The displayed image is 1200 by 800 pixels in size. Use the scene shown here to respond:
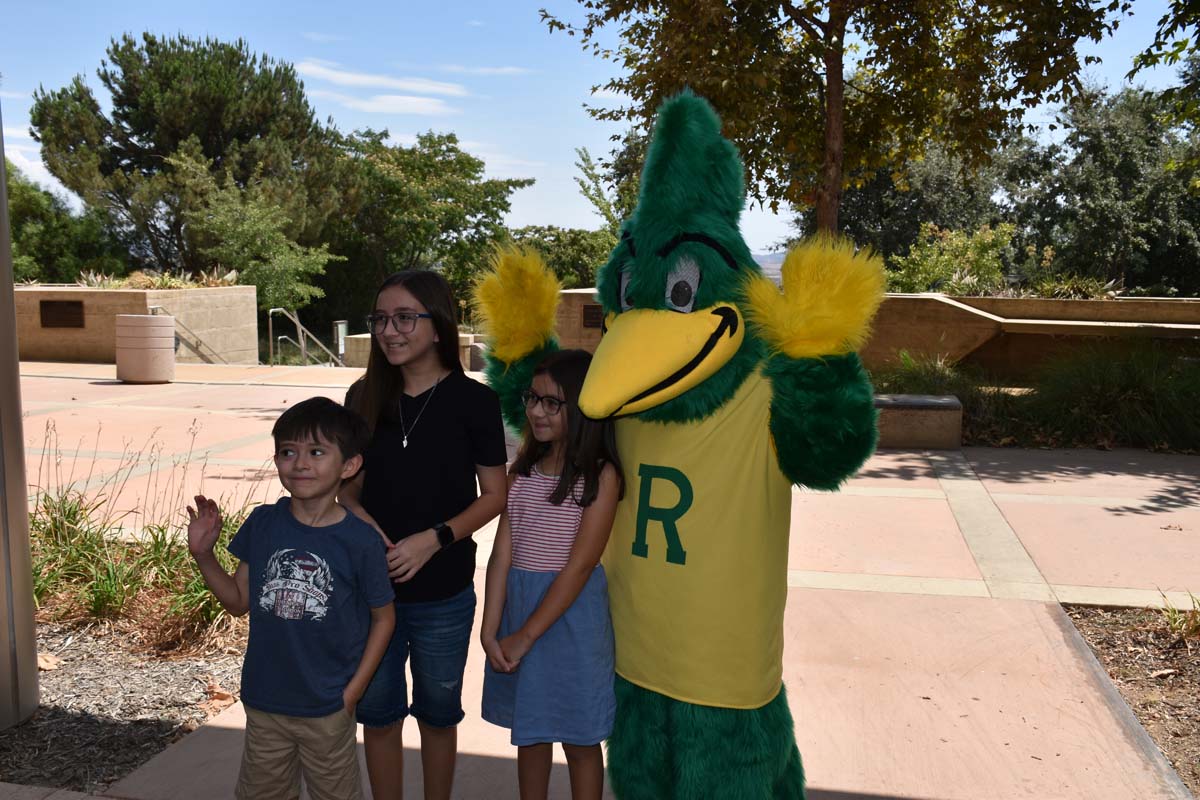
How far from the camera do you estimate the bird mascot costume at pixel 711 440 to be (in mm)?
2275

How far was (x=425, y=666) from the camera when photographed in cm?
275

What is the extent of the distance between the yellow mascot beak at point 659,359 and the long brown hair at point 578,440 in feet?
0.37

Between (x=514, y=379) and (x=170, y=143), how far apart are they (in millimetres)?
34051

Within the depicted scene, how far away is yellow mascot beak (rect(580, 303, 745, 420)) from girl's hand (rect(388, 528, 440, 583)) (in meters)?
0.61

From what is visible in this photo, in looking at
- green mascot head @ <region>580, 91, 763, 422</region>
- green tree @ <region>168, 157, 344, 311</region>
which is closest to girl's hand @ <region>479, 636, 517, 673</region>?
green mascot head @ <region>580, 91, 763, 422</region>

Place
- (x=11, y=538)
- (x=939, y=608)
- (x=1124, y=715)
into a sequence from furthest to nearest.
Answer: (x=939, y=608)
(x=1124, y=715)
(x=11, y=538)

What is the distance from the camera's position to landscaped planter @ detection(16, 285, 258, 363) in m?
15.6

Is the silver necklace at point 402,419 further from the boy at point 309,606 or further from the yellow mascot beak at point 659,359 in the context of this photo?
the yellow mascot beak at point 659,359

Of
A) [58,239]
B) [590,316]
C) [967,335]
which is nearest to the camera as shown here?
[590,316]

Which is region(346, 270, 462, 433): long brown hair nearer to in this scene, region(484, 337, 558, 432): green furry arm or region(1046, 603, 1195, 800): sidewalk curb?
region(484, 337, 558, 432): green furry arm

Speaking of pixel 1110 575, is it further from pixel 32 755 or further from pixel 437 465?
pixel 32 755

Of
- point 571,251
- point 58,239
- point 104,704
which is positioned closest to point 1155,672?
point 104,704

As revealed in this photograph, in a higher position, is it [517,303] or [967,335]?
[517,303]

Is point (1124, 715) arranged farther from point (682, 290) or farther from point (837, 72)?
point (837, 72)
